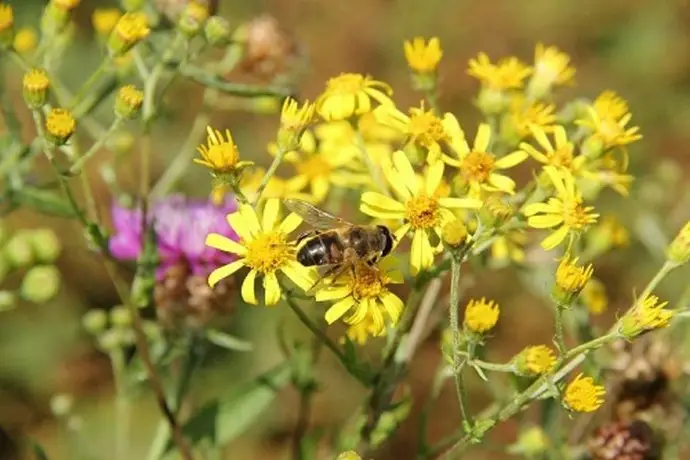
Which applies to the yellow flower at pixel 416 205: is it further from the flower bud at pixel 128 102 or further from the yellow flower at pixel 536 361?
the flower bud at pixel 128 102

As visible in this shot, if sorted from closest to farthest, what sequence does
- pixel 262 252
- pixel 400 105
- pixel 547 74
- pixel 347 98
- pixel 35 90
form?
pixel 262 252 < pixel 35 90 < pixel 347 98 < pixel 547 74 < pixel 400 105

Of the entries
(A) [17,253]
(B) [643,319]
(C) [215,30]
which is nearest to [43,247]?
(A) [17,253]

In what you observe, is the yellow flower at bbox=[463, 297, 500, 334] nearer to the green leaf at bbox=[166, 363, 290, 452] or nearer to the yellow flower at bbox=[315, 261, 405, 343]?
the yellow flower at bbox=[315, 261, 405, 343]

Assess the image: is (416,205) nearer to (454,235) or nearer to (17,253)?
(454,235)

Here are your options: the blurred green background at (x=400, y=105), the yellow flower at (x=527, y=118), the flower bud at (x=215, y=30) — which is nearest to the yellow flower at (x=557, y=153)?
the yellow flower at (x=527, y=118)

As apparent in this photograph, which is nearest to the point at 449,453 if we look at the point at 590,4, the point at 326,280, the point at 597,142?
the point at 326,280

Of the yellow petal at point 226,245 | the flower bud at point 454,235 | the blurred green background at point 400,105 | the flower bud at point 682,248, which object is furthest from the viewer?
the blurred green background at point 400,105
